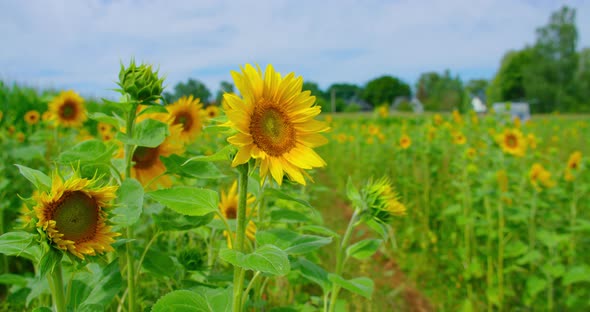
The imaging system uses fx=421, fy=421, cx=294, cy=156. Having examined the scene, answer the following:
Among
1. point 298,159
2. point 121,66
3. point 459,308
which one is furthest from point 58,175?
point 459,308

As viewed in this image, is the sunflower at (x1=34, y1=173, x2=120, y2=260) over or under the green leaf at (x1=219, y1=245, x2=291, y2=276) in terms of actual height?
over

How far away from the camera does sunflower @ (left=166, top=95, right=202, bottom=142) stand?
1.74 metres

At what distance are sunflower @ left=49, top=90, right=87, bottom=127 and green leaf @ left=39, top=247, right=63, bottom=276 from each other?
250cm

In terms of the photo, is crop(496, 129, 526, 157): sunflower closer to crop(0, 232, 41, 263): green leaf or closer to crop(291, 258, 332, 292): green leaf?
crop(291, 258, 332, 292): green leaf

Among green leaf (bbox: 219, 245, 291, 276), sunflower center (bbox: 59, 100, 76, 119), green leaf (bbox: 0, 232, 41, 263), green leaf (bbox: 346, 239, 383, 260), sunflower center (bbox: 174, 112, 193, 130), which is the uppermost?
sunflower center (bbox: 59, 100, 76, 119)

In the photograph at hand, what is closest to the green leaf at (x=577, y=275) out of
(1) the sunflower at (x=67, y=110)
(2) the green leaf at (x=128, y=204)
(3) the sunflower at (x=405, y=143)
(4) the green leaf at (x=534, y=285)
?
(4) the green leaf at (x=534, y=285)

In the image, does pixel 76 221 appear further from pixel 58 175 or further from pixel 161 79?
pixel 161 79

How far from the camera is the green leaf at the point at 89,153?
86 centimetres

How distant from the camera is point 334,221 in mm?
3891

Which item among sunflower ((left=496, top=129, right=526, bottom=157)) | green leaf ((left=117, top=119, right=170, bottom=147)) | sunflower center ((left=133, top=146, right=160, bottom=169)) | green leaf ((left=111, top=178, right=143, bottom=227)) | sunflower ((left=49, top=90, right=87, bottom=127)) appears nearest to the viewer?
green leaf ((left=111, top=178, right=143, bottom=227))

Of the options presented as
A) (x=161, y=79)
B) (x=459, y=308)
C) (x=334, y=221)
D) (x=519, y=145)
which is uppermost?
(x=161, y=79)

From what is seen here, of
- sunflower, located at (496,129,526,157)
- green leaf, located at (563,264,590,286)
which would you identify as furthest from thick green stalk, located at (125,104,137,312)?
sunflower, located at (496,129,526,157)

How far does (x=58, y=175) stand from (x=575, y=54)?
43861 mm

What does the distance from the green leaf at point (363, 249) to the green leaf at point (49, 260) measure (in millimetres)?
644
